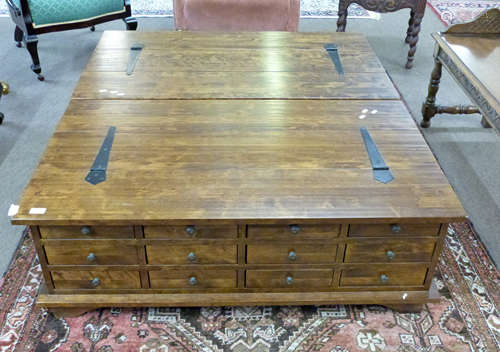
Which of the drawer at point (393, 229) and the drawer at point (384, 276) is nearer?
the drawer at point (393, 229)

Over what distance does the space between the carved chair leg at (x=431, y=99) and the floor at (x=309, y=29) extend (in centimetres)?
6

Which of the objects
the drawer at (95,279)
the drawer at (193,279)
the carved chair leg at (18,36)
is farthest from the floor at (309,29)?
the drawer at (193,279)

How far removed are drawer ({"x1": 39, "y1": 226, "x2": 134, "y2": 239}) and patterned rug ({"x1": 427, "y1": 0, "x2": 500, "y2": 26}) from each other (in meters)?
3.22

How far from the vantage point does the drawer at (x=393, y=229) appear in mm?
1384

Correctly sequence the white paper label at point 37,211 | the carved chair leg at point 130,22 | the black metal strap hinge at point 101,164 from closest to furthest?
the white paper label at point 37,211
the black metal strap hinge at point 101,164
the carved chair leg at point 130,22

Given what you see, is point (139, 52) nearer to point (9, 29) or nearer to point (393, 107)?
point (393, 107)

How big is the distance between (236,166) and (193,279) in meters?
0.37

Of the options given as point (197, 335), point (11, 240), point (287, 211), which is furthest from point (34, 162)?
point (287, 211)

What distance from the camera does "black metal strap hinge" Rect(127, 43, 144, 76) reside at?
1969mm

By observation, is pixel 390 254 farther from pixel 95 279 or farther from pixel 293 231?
pixel 95 279

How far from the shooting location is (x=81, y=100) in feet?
5.86

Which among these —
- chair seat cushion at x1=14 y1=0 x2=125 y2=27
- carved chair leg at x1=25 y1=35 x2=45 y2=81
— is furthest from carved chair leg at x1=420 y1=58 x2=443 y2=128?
carved chair leg at x1=25 y1=35 x2=45 y2=81

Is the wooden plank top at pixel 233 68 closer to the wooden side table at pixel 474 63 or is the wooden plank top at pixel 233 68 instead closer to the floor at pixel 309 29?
the wooden side table at pixel 474 63

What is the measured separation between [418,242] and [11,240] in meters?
1.44
